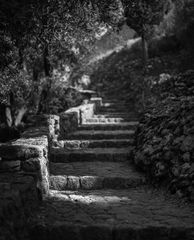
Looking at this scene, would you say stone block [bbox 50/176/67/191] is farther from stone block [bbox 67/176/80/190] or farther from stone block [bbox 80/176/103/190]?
stone block [bbox 80/176/103/190]

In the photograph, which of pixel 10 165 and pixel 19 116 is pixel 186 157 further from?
pixel 19 116

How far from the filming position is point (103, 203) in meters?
6.30

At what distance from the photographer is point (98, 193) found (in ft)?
23.1

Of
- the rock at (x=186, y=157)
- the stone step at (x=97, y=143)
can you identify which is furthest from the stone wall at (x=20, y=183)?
the rock at (x=186, y=157)

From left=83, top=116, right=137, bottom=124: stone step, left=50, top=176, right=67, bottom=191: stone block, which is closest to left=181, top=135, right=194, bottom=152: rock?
left=50, top=176, right=67, bottom=191: stone block

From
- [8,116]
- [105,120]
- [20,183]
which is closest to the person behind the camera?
[20,183]

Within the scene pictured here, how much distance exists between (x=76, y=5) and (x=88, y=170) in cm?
353

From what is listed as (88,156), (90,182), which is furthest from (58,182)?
(88,156)

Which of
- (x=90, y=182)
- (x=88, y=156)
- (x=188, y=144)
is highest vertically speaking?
(x=188, y=144)

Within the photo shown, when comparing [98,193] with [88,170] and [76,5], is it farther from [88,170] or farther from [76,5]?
[76,5]

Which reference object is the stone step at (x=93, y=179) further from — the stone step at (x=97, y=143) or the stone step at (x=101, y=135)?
the stone step at (x=101, y=135)

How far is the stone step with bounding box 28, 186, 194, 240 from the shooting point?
5.09 m

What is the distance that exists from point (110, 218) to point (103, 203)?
780 millimetres

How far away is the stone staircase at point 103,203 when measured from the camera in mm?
5102
